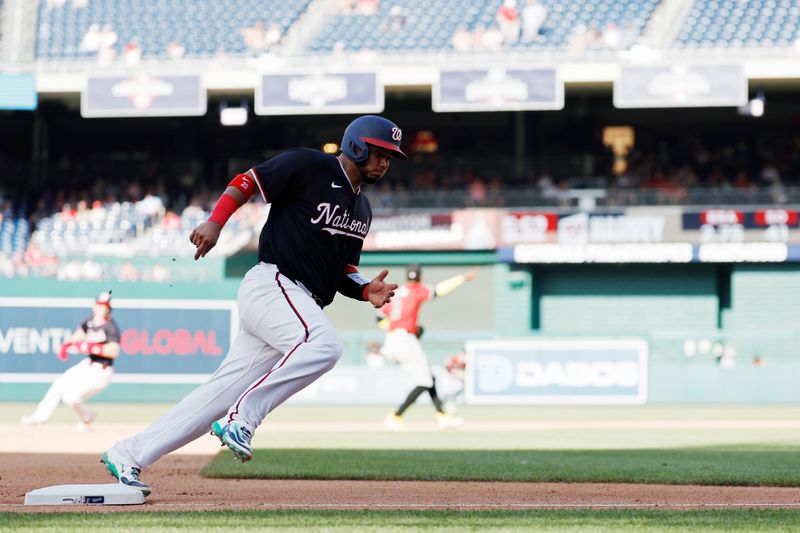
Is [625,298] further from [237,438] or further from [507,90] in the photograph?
[237,438]

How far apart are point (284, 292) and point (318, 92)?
19.8m

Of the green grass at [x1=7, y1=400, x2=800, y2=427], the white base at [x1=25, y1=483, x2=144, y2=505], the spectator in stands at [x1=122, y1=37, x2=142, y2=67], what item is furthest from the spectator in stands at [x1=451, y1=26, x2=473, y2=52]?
the white base at [x1=25, y1=483, x2=144, y2=505]

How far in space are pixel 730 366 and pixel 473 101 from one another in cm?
746

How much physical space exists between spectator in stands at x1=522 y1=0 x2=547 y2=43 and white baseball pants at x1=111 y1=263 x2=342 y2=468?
21559mm

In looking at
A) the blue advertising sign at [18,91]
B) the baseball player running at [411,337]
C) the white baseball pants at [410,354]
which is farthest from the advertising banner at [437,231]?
the white baseball pants at [410,354]

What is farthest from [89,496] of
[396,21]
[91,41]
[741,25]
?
[91,41]

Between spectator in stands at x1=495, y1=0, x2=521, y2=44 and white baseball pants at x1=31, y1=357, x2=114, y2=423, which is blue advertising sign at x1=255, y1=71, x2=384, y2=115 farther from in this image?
white baseball pants at x1=31, y1=357, x2=114, y2=423

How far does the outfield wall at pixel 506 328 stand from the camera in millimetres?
22062

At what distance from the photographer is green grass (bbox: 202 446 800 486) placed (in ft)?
30.9

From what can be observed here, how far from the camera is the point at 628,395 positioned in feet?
74.8

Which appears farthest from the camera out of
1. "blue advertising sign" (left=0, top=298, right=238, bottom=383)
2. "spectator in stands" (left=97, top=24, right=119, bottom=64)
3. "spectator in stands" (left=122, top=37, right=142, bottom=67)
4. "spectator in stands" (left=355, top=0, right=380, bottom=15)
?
"spectator in stands" (left=355, top=0, right=380, bottom=15)

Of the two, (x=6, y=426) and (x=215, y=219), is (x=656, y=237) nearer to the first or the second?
(x=6, y=426)

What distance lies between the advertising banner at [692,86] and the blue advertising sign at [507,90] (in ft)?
4.75

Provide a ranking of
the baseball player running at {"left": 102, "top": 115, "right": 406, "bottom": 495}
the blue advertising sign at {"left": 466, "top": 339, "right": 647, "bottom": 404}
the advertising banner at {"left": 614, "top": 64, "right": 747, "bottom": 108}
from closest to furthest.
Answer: the baseball player running at {"left": 102, "top": 115, "right": 406, "bottom": 495}
the blue advertising sign at {"left": 466, "top": 339, "right": 647, "bottom": 404}
the advertising banner at {"left": 614, "top": 64, "right": 747, "bottom": 108}
